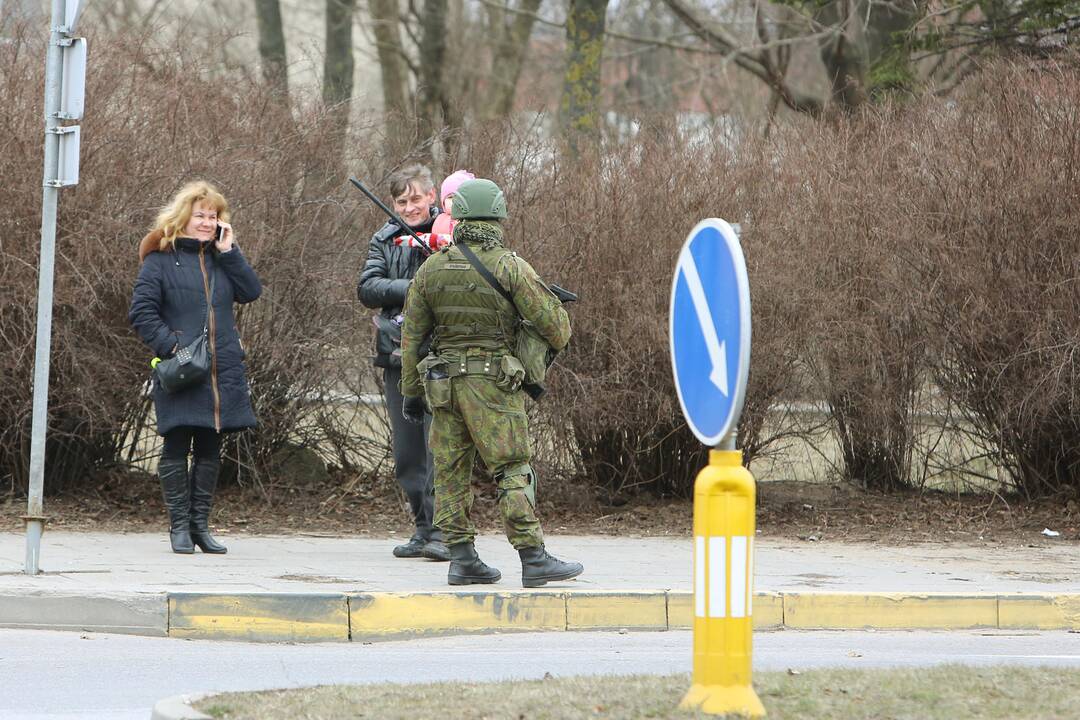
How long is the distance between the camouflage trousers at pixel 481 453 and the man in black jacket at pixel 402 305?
Answer: 0.58m

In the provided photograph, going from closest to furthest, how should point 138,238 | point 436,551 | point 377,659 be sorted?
point 377,659 < point 436,551 < point 138,238

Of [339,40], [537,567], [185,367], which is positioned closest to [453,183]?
[185,367]

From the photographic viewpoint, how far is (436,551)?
327 inches

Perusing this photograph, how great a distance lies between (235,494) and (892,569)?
447 centimetres

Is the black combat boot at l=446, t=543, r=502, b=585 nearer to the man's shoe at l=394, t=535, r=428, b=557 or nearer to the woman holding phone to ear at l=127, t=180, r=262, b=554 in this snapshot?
the man's shoe at l=394, t=535, r=428, b=557

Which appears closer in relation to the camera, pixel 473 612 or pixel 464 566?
pixel 473 612

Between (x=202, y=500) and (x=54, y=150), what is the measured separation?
2.12 meters

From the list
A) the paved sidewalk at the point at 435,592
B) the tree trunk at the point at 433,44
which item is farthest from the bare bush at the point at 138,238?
the tree trunk at the point at 433,44

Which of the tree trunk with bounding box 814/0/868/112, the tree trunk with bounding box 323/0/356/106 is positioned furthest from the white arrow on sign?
the tree trunk with bounding box 323/0/356/106

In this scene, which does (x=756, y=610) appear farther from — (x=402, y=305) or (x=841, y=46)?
(x=841, y=46)

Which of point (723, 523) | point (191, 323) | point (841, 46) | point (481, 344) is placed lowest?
point (723, 523)

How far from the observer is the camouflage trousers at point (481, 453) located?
703 cm

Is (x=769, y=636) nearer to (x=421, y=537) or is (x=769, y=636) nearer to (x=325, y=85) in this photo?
(x=421, y=537)

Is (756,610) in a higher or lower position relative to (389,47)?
lower
